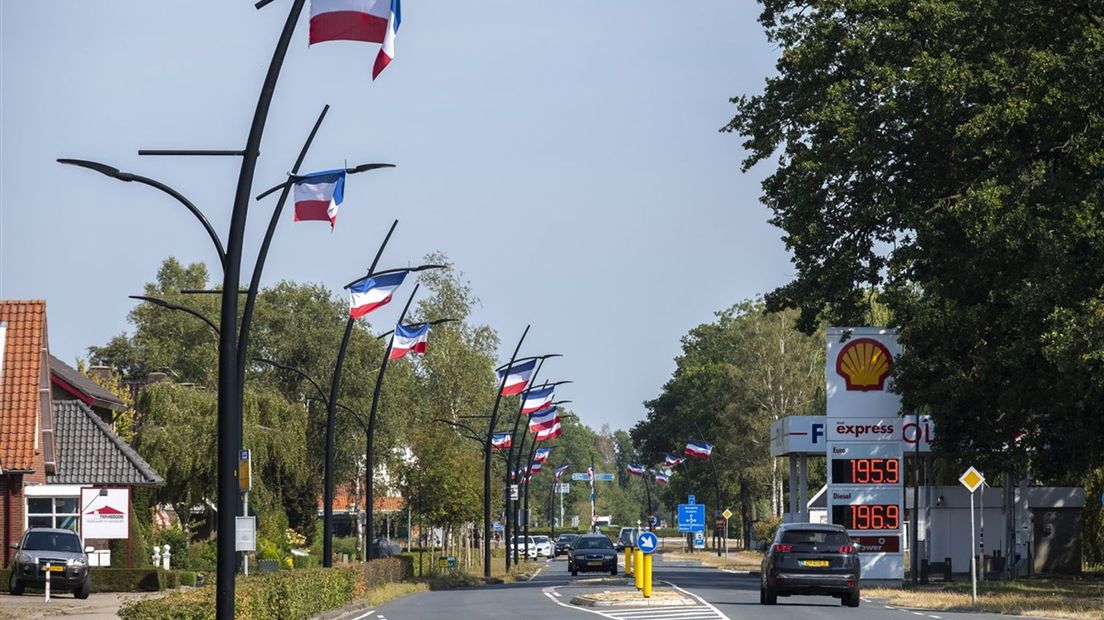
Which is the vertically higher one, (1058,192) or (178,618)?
(1058,192)

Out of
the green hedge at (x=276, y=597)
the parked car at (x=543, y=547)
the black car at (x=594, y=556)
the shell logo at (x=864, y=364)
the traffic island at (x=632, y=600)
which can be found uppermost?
the shell logo at (x=864, y=364)

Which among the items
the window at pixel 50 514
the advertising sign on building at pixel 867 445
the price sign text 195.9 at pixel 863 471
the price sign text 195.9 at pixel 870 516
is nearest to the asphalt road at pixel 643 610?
the price sign text 195.9 at pixel 870 516

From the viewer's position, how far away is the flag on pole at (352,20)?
18203mm

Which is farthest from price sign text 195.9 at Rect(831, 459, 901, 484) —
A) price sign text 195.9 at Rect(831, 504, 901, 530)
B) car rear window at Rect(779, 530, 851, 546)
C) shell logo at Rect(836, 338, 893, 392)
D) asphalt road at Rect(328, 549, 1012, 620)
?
car rear window at Rect(779, 530, 851, 546)

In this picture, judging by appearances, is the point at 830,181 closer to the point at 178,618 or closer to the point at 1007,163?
the point at 1007,163

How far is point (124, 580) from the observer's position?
48250 millimetres

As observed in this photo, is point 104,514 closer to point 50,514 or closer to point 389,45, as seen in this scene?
point 50,514

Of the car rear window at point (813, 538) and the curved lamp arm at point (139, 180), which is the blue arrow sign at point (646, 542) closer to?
the car rear window at point (813, 538)

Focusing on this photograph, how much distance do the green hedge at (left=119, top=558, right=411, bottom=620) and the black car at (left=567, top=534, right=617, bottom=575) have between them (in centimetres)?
2169

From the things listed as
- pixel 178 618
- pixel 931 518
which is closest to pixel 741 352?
pixel 931 518

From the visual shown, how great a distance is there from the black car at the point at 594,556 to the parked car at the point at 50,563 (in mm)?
23106

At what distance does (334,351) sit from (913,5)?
5867 cm

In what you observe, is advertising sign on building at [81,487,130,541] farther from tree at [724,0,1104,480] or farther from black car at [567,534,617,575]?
black car at [567,534,617,575]

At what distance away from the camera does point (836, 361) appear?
157 ft
